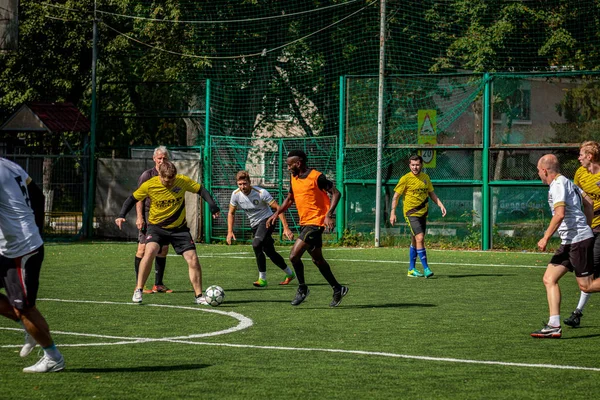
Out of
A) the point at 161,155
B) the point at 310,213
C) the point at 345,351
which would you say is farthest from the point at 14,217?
the point at 161,155

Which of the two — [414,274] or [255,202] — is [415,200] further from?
[255,202]

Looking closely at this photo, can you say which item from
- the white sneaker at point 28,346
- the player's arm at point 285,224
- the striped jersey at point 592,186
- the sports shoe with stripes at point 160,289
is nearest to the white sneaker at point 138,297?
the sports shoe with stripes at point 160,289

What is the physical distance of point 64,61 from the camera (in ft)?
131

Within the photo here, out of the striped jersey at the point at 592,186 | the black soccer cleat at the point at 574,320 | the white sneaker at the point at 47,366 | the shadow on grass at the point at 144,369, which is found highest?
the striped jersey at the point at 592,186

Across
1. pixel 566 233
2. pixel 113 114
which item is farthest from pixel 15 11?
pixel 566 233

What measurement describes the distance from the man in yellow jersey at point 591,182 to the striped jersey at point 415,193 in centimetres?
584

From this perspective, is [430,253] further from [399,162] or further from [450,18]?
[450,18]

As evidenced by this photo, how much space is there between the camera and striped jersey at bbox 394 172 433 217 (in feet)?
58.1

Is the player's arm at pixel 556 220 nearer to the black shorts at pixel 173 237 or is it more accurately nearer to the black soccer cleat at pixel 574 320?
the black soccer cleat at pixel 574 320

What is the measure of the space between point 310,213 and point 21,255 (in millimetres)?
5705

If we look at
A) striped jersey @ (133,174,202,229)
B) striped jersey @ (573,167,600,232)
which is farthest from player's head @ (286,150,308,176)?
striped jersey @ (573,167,600,232)

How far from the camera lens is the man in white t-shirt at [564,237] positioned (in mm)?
10070

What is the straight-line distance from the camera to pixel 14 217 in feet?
25.6

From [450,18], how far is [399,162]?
830 cm
